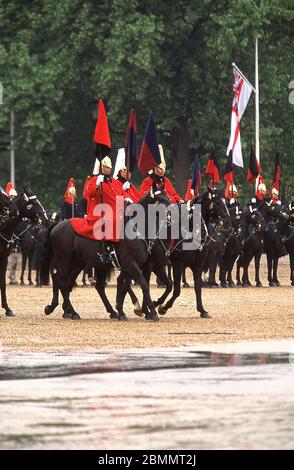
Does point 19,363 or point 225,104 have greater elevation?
point 225,104

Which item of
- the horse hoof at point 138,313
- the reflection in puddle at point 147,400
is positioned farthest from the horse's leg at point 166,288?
the reflection in puddle at point 147,400

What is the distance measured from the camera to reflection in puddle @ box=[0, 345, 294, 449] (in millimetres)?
10242

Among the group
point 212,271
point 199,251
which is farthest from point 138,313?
point 212,271

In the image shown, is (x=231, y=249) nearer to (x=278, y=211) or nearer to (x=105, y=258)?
(x=278, y=211)

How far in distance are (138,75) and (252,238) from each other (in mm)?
17636

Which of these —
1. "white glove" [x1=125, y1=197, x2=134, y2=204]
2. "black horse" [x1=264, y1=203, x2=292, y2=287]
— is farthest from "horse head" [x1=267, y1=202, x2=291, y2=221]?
"white glove" [x1=125, y1=197, x2=134, y2=204]

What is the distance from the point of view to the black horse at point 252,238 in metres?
38.1

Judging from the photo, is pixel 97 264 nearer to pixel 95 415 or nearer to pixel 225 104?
pixel 95 415

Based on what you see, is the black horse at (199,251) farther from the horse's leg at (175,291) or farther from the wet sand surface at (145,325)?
the wet sand surface at (145,325)

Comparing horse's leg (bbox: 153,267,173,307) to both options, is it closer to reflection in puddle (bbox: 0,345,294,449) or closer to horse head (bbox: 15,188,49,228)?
horse head (bbox: 15,188,49,228)

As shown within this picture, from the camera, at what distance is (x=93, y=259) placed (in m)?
23.8

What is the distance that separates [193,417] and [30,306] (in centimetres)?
1696

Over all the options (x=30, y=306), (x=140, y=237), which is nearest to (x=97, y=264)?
(x=140, y=237)

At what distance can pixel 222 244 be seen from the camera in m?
37.1
